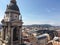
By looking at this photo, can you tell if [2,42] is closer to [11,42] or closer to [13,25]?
[11,42]

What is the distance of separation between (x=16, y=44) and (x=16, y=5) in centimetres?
472

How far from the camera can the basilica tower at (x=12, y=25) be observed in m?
14.0

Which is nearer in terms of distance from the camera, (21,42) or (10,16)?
(10,16)

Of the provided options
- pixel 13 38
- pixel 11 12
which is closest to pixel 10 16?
pixel 11 12

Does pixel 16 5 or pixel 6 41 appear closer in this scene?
pixel 6 41

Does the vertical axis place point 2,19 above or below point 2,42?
above

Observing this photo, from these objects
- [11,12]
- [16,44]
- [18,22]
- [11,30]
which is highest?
[11,12]

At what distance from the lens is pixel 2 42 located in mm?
14547

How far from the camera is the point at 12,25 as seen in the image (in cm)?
1419

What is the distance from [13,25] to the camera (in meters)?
14.2

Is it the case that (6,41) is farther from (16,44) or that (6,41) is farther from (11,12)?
(11,12)

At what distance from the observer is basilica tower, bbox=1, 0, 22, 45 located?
14.0 meters

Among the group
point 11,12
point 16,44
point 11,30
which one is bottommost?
point 16,44

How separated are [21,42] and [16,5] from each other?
15.1 ft
